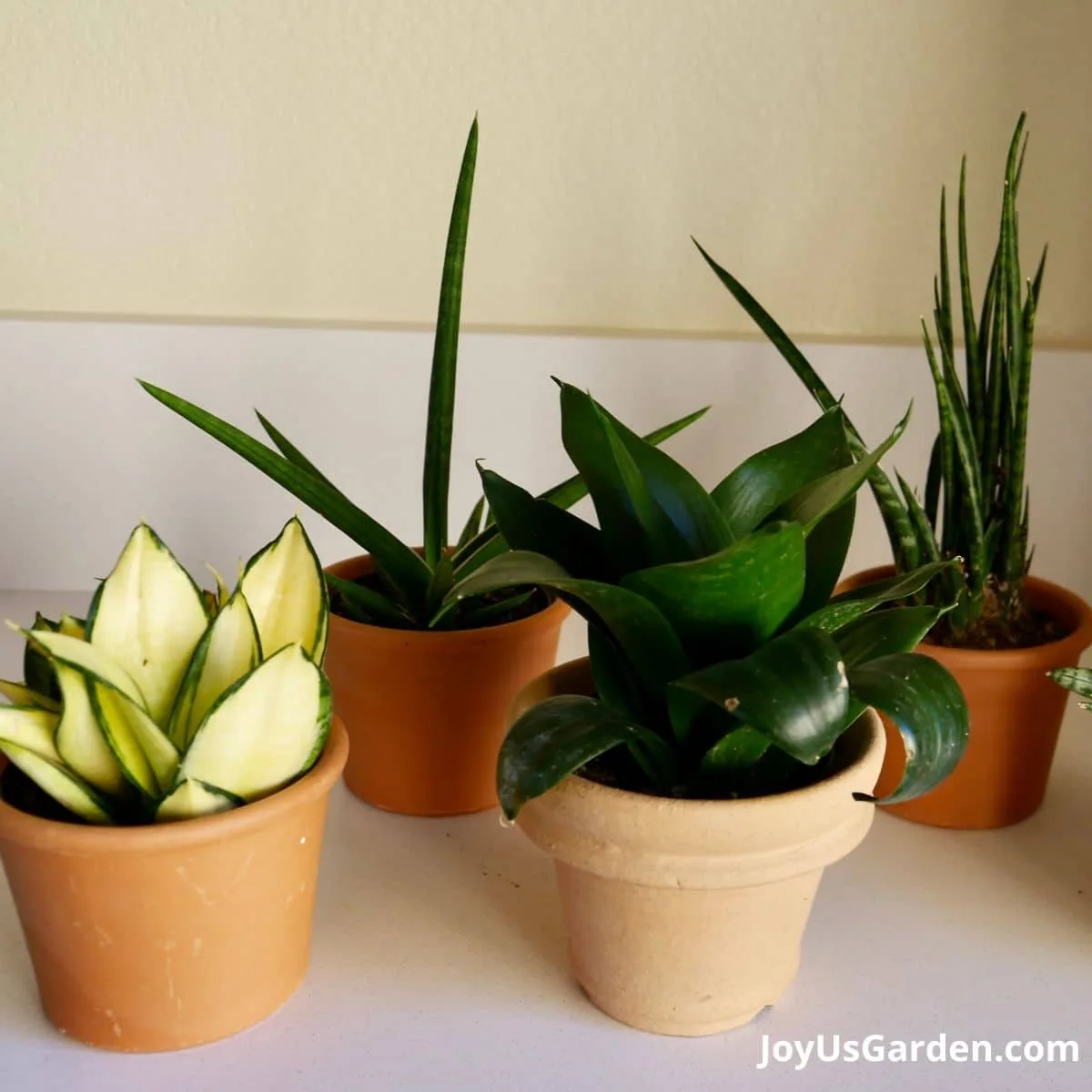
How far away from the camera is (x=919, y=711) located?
0.42 metres

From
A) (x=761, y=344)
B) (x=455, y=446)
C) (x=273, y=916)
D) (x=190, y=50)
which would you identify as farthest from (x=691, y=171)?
(x=273, y=916)

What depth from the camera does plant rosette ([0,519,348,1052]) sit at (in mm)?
448

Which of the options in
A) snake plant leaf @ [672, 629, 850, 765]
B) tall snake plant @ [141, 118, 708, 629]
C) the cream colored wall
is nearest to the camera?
snake plant leaf @ [672, 629, 850, 765]

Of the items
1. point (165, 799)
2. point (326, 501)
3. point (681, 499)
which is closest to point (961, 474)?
point (681, 499)

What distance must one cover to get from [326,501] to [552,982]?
0.26 meters

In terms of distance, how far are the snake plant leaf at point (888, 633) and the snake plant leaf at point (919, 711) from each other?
0.04 m

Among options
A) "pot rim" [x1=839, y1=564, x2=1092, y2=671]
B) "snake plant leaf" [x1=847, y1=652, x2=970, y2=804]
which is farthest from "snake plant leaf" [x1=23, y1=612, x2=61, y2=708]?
"pot rim" [x1=839, y1=564, x2=1092, y2=671]

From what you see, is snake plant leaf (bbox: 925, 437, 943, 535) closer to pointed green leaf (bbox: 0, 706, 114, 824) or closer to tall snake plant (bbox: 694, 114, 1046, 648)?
tall snake plant (bbox: 694, 114, 1046, 648)

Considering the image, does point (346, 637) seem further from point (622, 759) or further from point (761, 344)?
point (761, 344)

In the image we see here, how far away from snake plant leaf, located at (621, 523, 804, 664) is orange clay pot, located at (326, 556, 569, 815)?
0.19 meters

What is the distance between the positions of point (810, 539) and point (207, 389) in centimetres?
55

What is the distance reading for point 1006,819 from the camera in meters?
0.67

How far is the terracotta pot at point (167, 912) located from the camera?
1.46ft

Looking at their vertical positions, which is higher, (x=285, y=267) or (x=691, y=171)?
(x=691, y=171)
